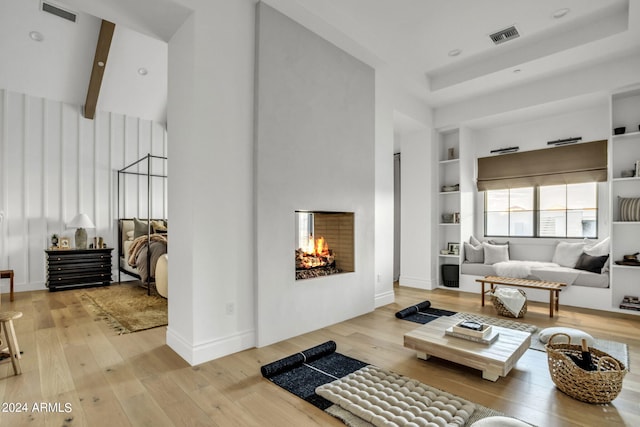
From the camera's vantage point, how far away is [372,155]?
4215mm

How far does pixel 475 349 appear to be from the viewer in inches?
91.0

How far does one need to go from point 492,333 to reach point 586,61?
3.79 meters

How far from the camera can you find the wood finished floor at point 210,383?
1855 millimetres

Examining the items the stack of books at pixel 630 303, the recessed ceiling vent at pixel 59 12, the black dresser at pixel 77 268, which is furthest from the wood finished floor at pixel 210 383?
the recessed ceiling vent at pixel 59 12

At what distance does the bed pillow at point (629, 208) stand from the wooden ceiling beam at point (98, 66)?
6934 mm

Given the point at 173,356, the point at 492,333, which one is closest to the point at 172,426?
the point at 173,356

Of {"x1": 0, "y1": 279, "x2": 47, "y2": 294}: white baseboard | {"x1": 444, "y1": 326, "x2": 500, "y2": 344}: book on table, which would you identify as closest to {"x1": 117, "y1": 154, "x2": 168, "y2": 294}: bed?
{"x1": 0, "y1": 279, "x2": 47, "y2": 294}: white baseboard

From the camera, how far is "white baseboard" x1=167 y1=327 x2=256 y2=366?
2557 millimetres

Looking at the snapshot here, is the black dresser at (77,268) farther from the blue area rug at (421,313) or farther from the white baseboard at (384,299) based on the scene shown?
the blue area rug at (421,313)

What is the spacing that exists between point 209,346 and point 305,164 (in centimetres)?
186

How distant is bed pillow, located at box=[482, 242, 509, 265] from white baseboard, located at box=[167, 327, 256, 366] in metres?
4.04

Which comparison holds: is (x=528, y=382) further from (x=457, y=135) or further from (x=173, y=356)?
(x=457, y=135)

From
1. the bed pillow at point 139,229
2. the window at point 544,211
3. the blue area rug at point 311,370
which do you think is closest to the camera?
the blue area rug at point 311,370

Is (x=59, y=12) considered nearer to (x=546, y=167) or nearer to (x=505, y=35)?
(x=505, y=35)
